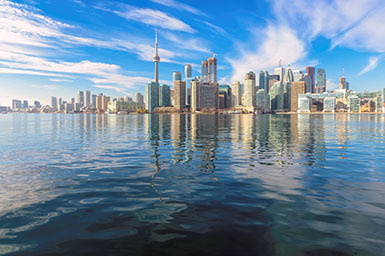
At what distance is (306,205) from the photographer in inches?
493

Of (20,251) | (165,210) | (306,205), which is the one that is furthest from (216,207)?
(20,251)

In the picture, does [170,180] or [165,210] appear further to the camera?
[170,180]

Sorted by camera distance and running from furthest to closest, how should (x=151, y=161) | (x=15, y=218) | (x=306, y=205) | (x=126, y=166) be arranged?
1. (x=151, y=161)
2. (x=126, y=166)
3. (x=306, y=205)
4. (x=15, y=218)

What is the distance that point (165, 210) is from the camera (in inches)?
464

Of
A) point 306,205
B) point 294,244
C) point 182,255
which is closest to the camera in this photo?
point 182,255

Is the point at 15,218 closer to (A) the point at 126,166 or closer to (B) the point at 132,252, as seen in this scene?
(B) the point at 132,252

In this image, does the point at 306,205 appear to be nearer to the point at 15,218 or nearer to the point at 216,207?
the point at 216,207

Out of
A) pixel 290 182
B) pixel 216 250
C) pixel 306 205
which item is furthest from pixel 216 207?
pixel 290 182

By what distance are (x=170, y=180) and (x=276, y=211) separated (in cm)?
824

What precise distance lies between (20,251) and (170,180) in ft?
33.4

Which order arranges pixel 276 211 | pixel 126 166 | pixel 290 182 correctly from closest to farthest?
pixel 276 211
pixel 290 182
pixel 126 166

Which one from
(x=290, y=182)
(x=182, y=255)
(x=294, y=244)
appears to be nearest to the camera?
(x=182, y=255)

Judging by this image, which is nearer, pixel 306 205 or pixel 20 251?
pixel 20 251

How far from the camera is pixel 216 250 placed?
831 cm
